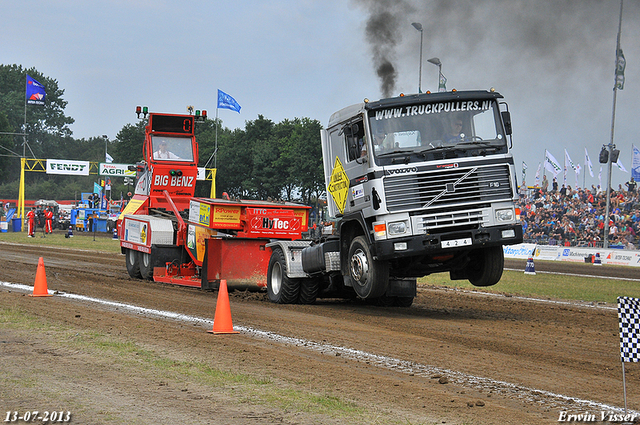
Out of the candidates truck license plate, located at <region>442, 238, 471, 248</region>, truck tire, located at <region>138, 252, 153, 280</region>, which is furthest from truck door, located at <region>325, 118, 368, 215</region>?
truck tire, located at <region>138, 252, 153, 280</region>

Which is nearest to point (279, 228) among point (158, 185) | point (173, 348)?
point (158, 185)

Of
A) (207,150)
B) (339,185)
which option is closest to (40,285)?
(339,185)

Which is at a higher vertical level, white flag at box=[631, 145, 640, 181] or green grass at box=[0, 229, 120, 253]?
white flag at box=[631, 145, 640, 181]

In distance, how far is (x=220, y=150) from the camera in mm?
75375

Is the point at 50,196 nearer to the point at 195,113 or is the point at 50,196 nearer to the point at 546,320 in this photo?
the point at 195,113

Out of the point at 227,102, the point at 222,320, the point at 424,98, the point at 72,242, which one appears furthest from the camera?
the point at 227,102

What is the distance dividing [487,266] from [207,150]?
75.9 m

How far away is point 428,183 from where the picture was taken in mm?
10258

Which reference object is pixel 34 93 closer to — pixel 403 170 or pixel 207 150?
pixel 207 150

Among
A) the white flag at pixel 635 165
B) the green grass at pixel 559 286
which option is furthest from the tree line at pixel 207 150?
the white flag at pixel 635 165

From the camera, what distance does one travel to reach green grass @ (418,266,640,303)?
1750 centimetres

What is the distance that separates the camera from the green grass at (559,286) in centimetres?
1750

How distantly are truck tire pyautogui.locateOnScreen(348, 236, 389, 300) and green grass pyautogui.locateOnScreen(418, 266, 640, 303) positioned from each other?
25.6ft

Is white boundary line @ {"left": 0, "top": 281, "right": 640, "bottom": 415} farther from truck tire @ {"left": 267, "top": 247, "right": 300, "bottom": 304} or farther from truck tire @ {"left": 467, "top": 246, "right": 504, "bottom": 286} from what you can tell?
truck tire @ {"left": 467, "top": 246, "right": 504, "bottom": 286}
